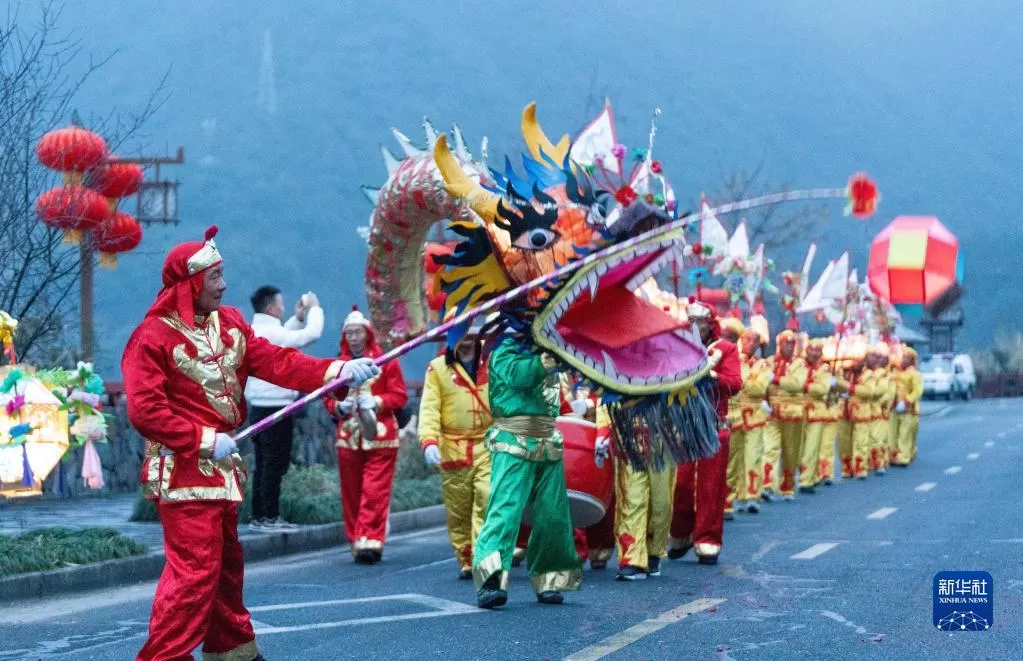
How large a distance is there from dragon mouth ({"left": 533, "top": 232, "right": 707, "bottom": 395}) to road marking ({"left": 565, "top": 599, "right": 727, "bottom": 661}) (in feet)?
3.92

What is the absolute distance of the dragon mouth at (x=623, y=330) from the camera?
329 inches

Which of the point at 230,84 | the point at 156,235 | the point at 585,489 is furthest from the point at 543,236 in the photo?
the point at 230,84

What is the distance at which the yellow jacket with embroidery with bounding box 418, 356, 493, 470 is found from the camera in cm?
1092

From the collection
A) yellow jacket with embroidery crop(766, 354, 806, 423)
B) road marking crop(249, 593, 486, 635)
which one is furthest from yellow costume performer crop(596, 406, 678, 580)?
yellow jacket with embroidery crop(766, 354, 806, 423)

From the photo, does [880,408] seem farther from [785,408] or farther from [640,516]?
[640,516]

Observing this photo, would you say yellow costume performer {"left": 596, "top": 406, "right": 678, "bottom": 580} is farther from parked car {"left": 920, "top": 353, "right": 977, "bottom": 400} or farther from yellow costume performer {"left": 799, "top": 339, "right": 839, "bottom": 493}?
parked car {"left": 920, "top": 353, "right": 977, "bottom": 400}

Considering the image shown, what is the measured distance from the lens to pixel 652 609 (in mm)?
9234

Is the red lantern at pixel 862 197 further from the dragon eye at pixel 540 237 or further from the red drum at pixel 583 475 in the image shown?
the red drum at pixel 583 475

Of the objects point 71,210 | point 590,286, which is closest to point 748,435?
point 71,210

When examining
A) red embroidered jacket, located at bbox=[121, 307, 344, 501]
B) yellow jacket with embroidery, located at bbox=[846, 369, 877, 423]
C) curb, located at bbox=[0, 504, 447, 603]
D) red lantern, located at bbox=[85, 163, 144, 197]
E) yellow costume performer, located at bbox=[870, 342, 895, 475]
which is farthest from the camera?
yellow costume performer, located at bbox=[870, 342, 895, 475]

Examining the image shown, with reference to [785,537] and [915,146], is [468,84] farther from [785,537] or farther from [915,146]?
[785,537]

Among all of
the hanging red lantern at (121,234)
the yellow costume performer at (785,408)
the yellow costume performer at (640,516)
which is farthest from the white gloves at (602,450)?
the yellow costume performer at (785,408)

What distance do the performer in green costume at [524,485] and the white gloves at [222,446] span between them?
8.13 ft

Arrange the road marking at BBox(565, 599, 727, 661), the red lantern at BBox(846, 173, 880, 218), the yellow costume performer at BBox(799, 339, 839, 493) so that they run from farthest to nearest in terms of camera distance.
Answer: the yellow costume performer at BBox(799, 339, 839, 493) → the road marking at BBox(565, 599, 727, 661) → the red lantern at BBox(846, 173, 880, 218)
